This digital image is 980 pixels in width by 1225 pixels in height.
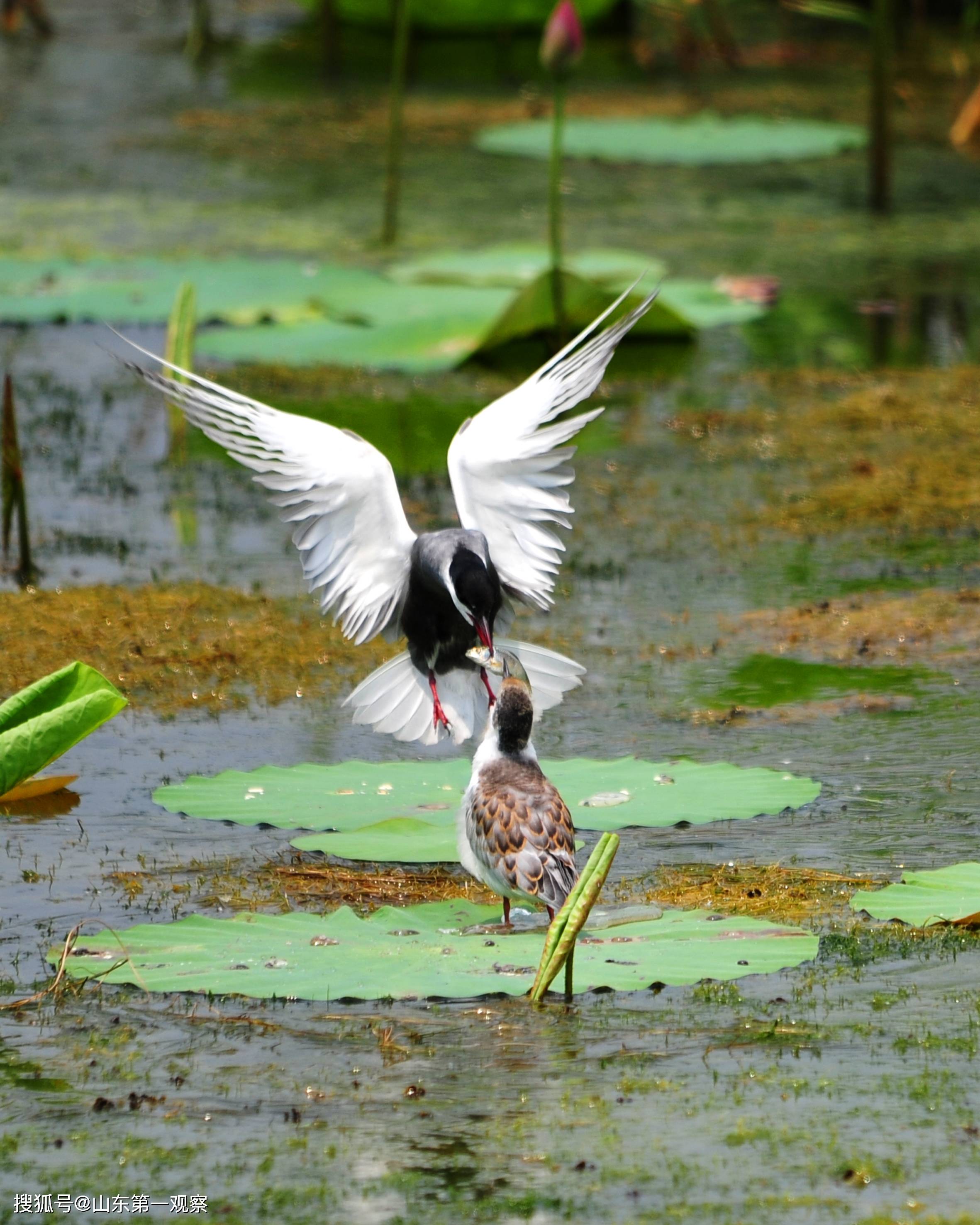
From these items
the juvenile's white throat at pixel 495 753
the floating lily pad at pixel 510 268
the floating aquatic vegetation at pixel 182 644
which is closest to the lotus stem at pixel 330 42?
the floating lily pad at pixel 510 268

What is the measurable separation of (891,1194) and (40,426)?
573 cm

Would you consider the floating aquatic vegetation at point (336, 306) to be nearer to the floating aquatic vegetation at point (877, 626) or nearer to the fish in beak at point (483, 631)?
the floating aquatic vegetation at point (877, 626)

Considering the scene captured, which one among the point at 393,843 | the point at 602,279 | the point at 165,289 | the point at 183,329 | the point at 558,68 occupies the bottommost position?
the point at 165,289

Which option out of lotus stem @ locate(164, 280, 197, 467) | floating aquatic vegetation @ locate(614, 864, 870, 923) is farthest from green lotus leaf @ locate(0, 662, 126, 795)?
lotus stem @ locate(164, 280, 197, 467)

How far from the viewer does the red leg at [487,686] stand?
15.1ft

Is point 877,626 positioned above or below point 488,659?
below

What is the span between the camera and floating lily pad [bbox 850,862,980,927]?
3533mm

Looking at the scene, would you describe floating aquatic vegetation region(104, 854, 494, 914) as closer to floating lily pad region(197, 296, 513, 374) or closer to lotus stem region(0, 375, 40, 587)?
lotus stem region(0, 375, 40, 587)

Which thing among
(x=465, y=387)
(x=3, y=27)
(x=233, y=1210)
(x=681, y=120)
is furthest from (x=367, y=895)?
(x=3, y=27)

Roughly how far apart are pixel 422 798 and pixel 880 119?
7.34 metres

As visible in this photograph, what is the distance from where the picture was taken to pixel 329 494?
4617 mm

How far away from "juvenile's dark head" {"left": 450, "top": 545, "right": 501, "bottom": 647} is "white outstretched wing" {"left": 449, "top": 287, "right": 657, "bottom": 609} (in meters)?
0.31

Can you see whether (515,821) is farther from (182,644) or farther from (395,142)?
(395,142)

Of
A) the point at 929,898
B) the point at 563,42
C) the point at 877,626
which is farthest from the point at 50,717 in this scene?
the point at 563,42
